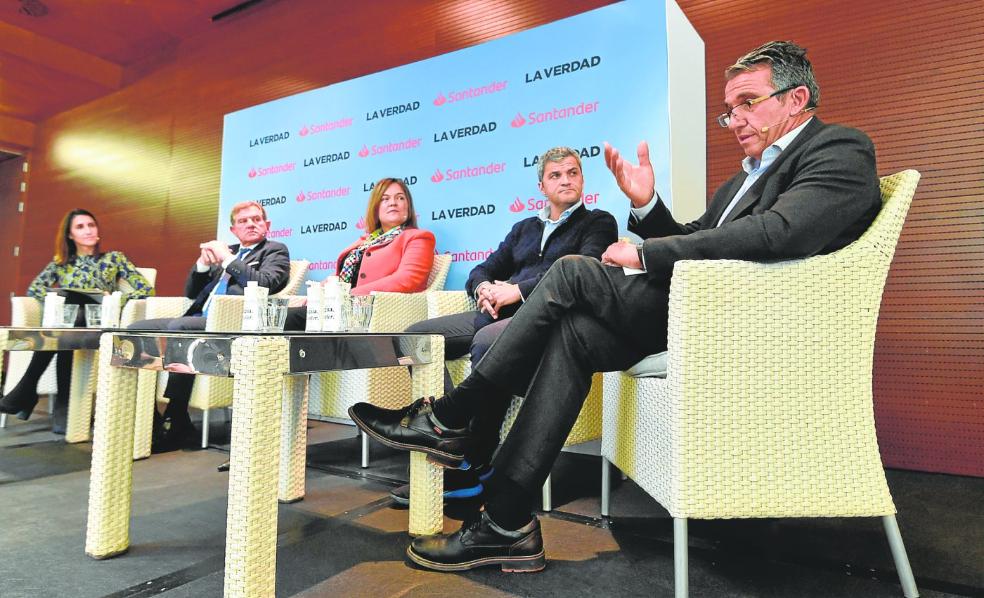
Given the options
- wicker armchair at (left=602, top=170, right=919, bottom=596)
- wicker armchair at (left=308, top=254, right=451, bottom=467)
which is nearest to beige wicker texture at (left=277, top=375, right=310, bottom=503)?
wicker armchair at (left=308, top=254, right=451, bottom=467)

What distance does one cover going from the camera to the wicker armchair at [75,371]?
2.61 meters

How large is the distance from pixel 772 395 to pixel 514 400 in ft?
2.42

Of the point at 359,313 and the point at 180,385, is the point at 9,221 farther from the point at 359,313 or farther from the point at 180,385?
the point at 359,313

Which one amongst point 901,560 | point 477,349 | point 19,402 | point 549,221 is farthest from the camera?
point 19,402

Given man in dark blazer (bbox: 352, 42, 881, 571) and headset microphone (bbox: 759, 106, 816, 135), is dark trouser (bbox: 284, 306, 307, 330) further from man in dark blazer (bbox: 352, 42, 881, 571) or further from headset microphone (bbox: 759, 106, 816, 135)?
headset microphone (bbox: 759, 106, 816, 135)

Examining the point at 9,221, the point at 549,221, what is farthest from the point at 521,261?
the point at 9,221

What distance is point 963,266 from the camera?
2.12m

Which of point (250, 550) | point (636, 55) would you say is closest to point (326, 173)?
point (636, 55)

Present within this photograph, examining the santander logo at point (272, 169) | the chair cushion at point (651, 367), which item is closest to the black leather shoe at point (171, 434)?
the santander logo at point (272, 169)

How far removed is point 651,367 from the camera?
50.8 inches

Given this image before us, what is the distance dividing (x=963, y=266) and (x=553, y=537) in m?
1.99

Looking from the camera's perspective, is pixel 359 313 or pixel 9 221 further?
pixel 9 221

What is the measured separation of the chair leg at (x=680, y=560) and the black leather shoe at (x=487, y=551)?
327 millimetres

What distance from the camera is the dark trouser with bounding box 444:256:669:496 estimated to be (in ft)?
3.88
